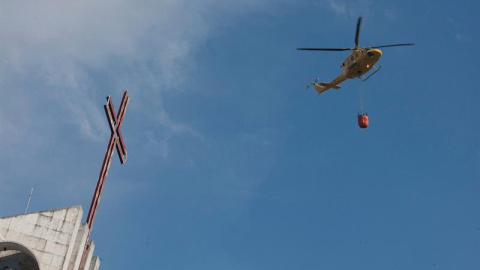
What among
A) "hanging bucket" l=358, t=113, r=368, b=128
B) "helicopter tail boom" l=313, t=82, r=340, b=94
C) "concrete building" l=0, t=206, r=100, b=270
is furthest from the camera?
"helicopter tail boom" l=313, t=82, r=340, b=94

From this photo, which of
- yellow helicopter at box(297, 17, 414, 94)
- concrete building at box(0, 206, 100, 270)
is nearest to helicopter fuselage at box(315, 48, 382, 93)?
yellow helicopter at box(297, 17, 414, 94)

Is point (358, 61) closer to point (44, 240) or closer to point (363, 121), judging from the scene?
point (363, 121)

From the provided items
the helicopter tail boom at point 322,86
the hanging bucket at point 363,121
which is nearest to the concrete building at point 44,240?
the hanging bucket at point 363,121

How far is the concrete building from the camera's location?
20375 millimetres

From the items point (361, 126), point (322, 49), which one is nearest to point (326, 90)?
point (322, 49)

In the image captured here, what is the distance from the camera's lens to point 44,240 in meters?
20.8

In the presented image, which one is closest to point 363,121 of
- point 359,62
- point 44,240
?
point 359,62

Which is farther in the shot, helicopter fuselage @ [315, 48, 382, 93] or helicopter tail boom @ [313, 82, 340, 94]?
helicopter tail boom @ [313, 82, 340, 94]

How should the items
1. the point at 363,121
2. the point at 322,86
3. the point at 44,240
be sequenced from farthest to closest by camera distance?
the point at 322,86 < the point at 363,121 < the point at 44,240

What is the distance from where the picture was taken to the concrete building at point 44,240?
20375 mm

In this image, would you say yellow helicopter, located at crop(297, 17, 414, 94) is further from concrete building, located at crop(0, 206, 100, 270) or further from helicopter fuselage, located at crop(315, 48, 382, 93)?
concrete building, located at crop(0, 206, 100, 270)

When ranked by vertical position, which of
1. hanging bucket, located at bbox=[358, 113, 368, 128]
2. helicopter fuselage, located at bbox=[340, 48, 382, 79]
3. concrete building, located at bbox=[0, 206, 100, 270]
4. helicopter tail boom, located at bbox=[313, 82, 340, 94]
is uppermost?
helicopter tail boom, located at bbox=[313, 82, 340, 94]

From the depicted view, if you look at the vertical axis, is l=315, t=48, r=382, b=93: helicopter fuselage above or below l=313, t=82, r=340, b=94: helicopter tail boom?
below

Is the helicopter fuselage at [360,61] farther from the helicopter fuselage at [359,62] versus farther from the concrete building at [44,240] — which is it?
the concrete building at [44,240]
